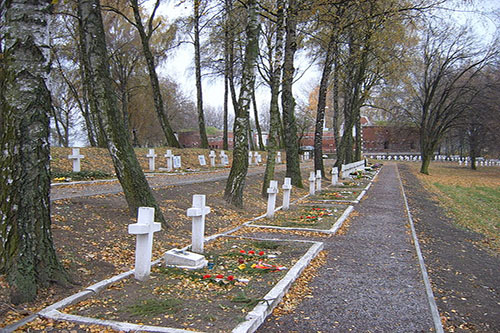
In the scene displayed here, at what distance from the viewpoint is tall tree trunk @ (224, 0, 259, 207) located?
10.8 metres

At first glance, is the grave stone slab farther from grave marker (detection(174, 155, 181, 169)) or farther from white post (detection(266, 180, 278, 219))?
grave marker (detection(174, 155, 181, 169))

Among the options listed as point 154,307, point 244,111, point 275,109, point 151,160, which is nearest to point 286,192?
point 244,111

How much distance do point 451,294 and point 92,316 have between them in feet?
13.9

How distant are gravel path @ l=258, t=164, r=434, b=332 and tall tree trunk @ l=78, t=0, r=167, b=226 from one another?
3739 mm

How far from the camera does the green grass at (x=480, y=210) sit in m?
10.4

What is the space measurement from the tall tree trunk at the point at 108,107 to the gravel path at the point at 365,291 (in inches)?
147

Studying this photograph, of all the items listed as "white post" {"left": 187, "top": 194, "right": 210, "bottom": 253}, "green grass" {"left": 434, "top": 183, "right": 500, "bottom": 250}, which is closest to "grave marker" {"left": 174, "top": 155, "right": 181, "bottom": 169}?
"green grass" {"left": 434, "top": 183, "right": 500, "bottom": 250}

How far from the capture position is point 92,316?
146 inches

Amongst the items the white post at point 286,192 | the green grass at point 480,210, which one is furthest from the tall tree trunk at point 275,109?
the green grass at point 480,210

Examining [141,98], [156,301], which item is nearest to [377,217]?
[156,301]

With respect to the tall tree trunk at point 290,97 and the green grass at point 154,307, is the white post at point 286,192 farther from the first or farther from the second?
the green grass at point 154,307

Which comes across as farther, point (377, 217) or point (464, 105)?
point (464, 105)

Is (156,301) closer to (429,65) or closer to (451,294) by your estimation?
(451,294)

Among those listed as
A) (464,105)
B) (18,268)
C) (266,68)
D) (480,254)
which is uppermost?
(266,68)
